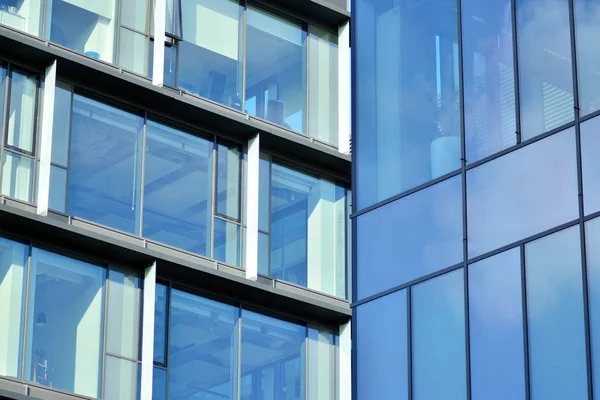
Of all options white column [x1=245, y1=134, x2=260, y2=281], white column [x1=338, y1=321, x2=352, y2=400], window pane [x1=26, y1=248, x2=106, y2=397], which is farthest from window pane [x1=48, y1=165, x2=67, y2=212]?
white column [x1=338, y1=321, x2=352, y2=400]

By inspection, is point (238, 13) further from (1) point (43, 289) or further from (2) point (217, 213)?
(1) point (43, 289)

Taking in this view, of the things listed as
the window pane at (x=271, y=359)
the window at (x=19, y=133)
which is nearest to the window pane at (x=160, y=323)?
the window pane at (x=271, y=359)

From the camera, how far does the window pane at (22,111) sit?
36656 mm

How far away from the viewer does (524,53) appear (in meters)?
26.8

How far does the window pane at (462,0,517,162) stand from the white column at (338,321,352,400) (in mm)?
14404

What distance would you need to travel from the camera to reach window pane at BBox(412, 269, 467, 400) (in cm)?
2638

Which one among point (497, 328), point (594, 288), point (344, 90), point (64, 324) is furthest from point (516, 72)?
point (344, 90)

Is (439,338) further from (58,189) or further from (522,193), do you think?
(58,189)

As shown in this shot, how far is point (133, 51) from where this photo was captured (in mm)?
39094

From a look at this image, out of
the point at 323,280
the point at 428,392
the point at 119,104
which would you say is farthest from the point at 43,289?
the point at 428,392

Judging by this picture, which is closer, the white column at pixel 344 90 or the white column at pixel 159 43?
the white column at pixel 159 43

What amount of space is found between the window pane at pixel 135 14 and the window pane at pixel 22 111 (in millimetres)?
2903

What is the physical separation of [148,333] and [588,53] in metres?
14.4

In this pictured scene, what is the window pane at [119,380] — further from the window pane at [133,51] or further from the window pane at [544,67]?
the window pane at [544,67]
